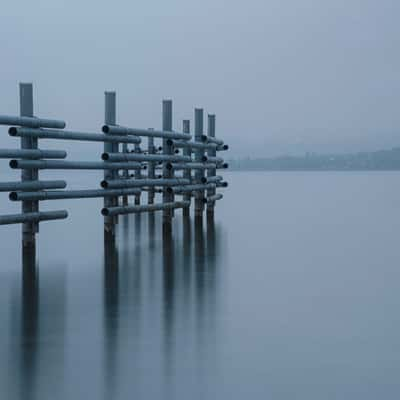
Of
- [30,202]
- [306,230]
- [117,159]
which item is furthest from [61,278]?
[306,230]

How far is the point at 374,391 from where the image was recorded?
3.62 meters

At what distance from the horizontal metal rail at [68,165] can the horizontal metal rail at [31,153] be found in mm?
72

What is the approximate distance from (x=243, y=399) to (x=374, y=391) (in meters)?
0.65

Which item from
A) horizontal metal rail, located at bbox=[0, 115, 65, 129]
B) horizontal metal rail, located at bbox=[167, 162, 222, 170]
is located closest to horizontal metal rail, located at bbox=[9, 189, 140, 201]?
horizontal metal rail, located at bbox=[0, 115, 65, 129]

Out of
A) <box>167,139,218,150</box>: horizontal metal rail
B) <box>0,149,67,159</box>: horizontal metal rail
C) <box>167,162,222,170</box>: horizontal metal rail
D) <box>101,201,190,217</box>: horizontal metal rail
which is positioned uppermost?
<box>167,139,218,150</box>: horizontal metal rail

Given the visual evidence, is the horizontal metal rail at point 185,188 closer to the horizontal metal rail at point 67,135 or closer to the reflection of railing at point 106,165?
the reflection of railing at point 106,165

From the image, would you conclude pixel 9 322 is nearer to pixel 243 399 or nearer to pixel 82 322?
pixel 82 322

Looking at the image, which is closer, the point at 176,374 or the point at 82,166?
the point at 176,374

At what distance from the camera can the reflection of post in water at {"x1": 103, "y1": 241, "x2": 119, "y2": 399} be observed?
374cm

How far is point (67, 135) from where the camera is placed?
9.34 meters

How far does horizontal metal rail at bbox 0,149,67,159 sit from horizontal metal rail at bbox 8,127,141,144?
0.59 feet

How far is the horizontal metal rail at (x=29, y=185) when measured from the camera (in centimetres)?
817

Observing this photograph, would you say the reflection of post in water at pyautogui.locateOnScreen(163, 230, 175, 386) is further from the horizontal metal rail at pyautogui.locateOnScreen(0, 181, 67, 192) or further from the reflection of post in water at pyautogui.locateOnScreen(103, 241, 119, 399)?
the horizontal metal rail at pyautogui.locateOnScreen(0, 181, 67, 192)

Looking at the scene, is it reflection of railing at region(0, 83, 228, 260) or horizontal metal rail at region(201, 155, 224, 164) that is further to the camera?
horizontal metal rail at region(201, 155, 224, 164)
